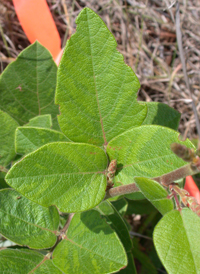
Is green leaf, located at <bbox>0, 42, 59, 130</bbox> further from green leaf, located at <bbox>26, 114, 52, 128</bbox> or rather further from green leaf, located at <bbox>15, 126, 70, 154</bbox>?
green leaf, located at <bbox>15, 126, 70, 154</bbox>

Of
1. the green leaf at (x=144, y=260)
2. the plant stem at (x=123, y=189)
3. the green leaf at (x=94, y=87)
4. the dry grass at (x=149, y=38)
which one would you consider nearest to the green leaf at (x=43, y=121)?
the green leaf at (x=94, y=87)

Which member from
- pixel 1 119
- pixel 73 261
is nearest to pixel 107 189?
pixel 73 261

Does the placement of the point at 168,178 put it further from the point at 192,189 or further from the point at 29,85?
the point at 29,85

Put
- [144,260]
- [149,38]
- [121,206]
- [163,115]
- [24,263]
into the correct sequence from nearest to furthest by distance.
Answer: [24,263]
[163,115]
[121,206]
[144,260]
[149,38]

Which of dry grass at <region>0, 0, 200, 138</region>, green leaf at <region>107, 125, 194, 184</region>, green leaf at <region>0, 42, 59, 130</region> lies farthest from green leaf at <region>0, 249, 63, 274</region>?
dry grass at <region>0, 0, 200, 138</region>

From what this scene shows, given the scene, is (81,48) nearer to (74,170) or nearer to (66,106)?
(66,106)

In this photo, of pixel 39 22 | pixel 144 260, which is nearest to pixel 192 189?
pixel 144 260

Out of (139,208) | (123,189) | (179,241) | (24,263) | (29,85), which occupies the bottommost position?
(139,208)
